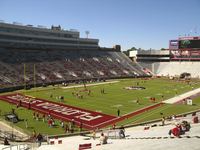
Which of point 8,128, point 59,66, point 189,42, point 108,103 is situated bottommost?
point 8,128

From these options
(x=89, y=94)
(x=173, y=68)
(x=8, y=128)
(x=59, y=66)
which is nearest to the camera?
(x=8, y=128)

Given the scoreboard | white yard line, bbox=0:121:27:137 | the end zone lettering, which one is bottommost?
white yard line, bbox=0:121:27:137

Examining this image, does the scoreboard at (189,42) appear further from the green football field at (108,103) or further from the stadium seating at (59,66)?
the green football field at (108,103)

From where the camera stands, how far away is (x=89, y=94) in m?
51.1

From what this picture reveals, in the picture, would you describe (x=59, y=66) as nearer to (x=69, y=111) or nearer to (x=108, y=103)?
(x=108, y=103)

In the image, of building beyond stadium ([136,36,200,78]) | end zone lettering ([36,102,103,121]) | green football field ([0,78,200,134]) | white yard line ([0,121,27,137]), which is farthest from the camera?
building beyond stadium ([136,36,200,78])

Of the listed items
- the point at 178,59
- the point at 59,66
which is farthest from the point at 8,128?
the point at 178,59

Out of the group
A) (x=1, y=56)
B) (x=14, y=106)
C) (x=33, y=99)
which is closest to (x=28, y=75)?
(x=1, y=56)

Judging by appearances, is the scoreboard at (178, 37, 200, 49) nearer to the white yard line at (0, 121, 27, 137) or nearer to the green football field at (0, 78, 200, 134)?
the green football field at (0, 78, 200, 134)

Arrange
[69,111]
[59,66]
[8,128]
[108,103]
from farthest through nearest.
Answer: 1. [59,66]
2. [108,103]
3. [69,111]
4. [8,128]

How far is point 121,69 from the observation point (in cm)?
9100

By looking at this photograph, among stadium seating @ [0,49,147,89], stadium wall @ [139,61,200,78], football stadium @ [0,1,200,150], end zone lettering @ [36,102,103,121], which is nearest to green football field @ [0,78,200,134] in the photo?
football stadium @ [0,1,200,150]

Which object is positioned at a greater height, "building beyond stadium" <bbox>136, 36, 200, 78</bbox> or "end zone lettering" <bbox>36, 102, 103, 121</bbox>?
"building beyond stadium" <bbox>136, 36, 200, 78</bbox>

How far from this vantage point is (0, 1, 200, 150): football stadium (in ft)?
73.7
